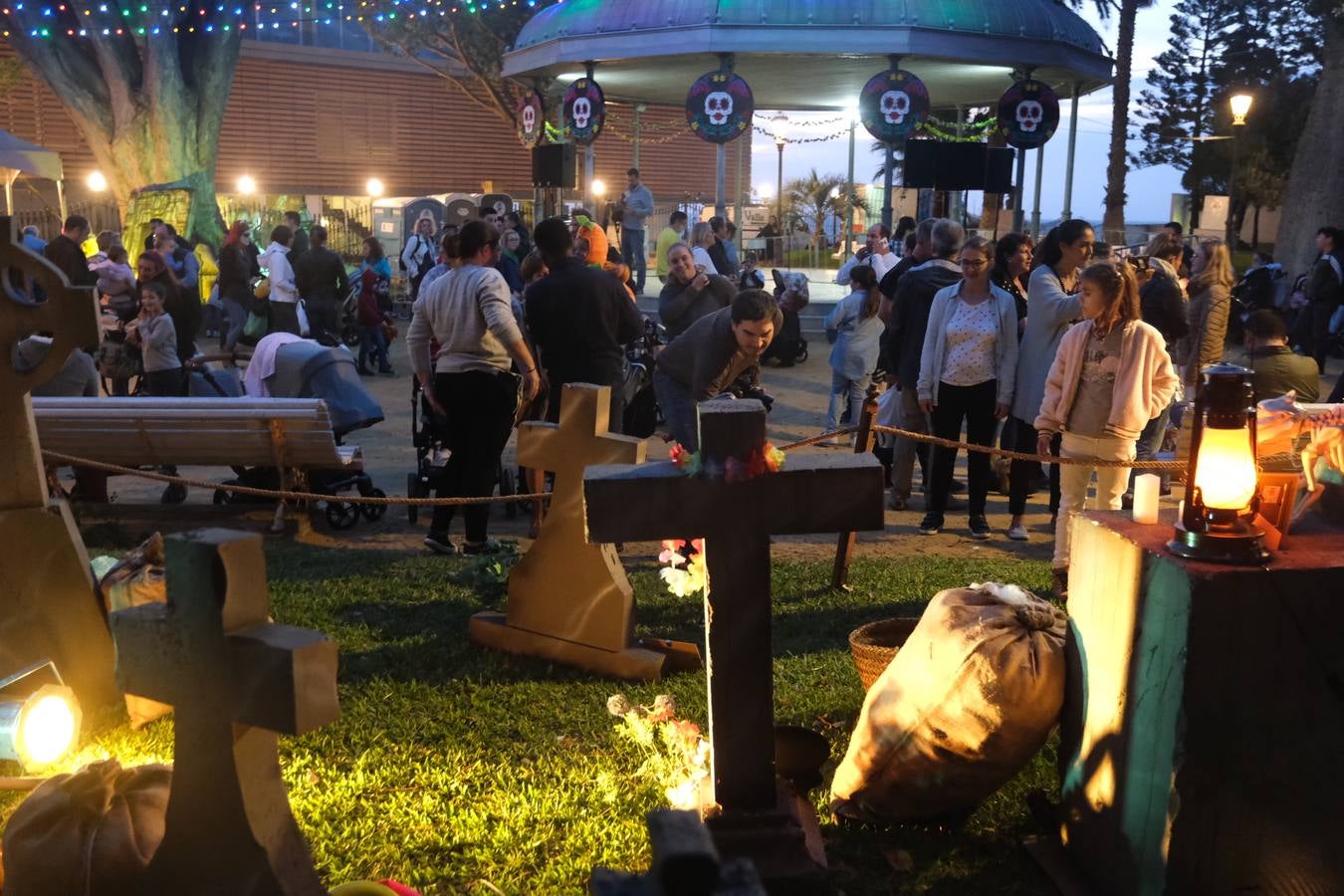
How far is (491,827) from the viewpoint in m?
3.82

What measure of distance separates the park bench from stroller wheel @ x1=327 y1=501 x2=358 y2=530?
0.38m

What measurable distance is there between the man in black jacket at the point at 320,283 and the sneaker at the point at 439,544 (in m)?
8.01

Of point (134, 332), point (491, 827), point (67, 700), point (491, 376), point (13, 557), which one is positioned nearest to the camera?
point (491, 827)

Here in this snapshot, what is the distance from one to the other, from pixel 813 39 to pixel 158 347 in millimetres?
12180

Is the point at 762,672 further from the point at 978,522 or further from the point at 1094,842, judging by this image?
the point at 978,522

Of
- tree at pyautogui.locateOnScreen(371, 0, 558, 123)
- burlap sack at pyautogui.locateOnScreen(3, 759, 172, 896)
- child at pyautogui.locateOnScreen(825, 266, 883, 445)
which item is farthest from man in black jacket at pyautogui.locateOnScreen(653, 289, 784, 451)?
tree at pyautogui.locateOnScreen(371, 0, 558, 123)

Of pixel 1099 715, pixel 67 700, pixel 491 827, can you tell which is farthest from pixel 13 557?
pixel 1099 715

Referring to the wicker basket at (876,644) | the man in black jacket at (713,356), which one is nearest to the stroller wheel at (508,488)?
the man in black jacket at (713,356)

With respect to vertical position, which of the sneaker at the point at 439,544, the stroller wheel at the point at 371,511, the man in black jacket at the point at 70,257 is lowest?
the stroller wheel at the point at 371,511

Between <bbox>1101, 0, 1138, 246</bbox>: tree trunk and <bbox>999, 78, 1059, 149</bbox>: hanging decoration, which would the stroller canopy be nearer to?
<bbox>999, 78, 1059, 149</bbox>: hanging decoration

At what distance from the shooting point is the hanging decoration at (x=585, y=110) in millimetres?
19453

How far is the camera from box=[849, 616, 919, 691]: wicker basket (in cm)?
436

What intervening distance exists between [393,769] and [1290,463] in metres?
3.38

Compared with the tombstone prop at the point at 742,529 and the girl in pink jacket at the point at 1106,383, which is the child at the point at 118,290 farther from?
the tombstone prop at the point at 742,529
